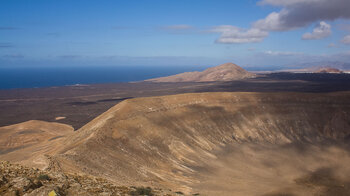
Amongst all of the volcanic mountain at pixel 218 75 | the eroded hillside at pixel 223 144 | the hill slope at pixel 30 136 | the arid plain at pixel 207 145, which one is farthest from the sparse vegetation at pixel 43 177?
the volcanic mountain at pixel 218 75

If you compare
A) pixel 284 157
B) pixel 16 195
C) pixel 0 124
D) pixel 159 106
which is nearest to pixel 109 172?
pixel 16 195

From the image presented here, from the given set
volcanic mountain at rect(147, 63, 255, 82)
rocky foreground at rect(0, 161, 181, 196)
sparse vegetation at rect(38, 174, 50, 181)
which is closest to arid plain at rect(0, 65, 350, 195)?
rocky foreground at rect(0, 161, 181, 196)

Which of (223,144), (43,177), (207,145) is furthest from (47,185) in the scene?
(223,144)

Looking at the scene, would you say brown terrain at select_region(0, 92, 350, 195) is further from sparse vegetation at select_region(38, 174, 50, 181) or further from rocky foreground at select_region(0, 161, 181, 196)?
sparse vegetation at select_region(38, 174, 50, 181)

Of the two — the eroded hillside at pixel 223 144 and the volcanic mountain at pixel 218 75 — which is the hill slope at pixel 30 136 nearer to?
the eroded hillside at pixel 223 144

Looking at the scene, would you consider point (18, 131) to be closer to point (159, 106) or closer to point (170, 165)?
point (159, 106)

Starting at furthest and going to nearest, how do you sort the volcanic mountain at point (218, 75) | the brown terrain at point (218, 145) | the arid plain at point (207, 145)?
1. the volcanic mountain at point (218, 75)
2. the brown terrain at point (218, 145)
3. the arid plain at point (207, 145)
